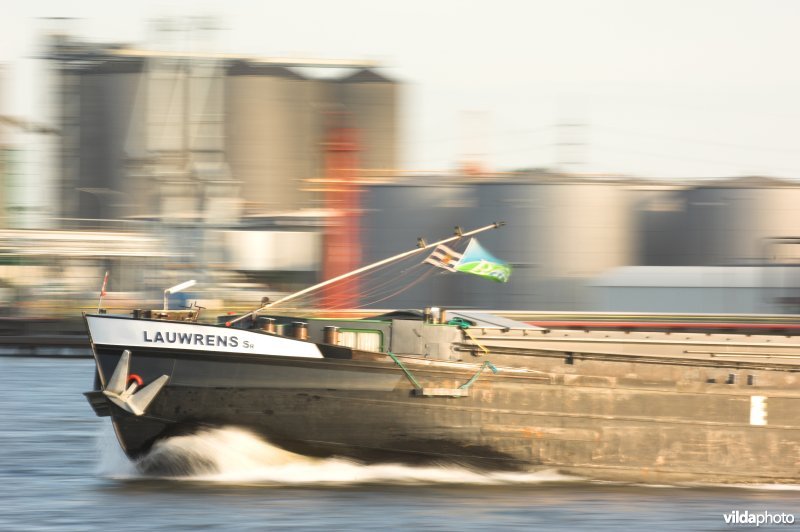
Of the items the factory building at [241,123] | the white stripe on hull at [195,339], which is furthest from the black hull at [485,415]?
the factory building at [241,123]

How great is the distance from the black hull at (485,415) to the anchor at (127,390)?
0.12 m

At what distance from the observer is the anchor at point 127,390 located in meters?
14.8

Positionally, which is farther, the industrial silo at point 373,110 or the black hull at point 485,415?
the industrial silo at point 373,110

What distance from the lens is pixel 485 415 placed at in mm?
15180

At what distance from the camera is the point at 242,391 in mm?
14930

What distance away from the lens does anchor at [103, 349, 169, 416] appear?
1480cm

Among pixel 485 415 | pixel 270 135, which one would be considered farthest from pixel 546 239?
pixel 485 415

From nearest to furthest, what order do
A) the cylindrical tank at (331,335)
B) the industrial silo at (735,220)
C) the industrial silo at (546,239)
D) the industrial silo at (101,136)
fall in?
the cylindrical tank at (331,335) → the industrial silo at (546,239) → the industrial silo at (735,220) → the industrial silo at (101,136)

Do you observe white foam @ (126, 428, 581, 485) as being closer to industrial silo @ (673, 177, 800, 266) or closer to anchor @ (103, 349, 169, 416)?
anchor @ (103, 349, 169, 416)

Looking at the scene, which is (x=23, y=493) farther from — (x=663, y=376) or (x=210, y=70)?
(x=210, y=70)

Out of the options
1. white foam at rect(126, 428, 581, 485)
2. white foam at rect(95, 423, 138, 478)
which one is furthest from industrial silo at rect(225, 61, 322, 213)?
white foam at rect(126, 428, 581, 485)

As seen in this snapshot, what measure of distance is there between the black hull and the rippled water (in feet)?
0.83

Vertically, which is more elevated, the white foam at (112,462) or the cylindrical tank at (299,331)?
the cylindrical tank at (299,331)

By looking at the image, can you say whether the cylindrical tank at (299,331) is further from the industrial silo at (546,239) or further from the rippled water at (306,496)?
the industrial silo at (546,239)
